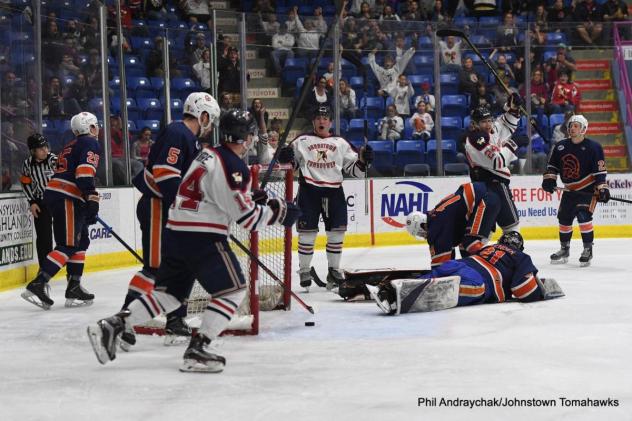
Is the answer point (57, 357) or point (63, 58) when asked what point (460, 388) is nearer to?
point (57, 357)

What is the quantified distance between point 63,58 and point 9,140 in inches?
48.5

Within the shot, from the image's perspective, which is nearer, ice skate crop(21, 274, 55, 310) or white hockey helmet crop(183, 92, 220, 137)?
white hockey helmet crop(183, 92, 220, 137)

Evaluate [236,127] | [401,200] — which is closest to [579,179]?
[401,200]

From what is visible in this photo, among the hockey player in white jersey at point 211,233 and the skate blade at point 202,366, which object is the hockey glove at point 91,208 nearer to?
the hockey player in white jersey at point 211,233

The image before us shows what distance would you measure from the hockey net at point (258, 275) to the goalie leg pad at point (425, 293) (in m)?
0.71

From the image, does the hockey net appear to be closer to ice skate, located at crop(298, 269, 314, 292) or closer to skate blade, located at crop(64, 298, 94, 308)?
ice skate, located at crop(298, 269, 314, 292)

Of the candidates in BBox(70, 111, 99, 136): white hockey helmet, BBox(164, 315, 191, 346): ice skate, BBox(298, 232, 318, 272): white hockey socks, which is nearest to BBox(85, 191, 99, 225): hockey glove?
BBox(70, 111, 99, 136): white hockey helmet

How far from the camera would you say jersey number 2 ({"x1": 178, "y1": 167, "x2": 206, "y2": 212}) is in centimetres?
424

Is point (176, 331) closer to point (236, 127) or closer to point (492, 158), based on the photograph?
point (236, 127)

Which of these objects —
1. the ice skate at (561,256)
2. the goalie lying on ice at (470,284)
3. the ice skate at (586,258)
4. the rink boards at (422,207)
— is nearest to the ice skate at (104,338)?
the goalie lying on ice at (470,284)

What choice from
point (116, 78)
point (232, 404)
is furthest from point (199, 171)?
point (116, 78)

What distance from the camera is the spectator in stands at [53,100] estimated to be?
845cm

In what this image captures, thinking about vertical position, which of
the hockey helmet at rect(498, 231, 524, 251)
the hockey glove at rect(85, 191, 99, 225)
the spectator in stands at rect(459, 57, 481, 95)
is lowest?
the hockey helmet at rect(498, 231, 524, 251)

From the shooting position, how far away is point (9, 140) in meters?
7.88
